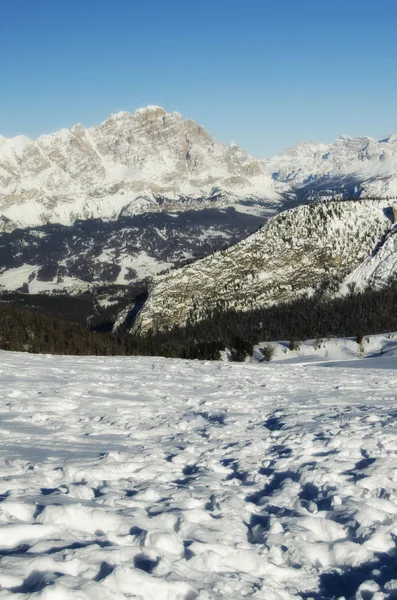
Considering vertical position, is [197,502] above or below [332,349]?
above

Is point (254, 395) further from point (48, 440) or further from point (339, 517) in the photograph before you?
point (339, 517)

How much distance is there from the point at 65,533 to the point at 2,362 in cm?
3690

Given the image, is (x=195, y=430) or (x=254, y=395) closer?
(x=195, y=430)

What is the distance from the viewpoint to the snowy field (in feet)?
27.3

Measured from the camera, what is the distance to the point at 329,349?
164500 millimetres

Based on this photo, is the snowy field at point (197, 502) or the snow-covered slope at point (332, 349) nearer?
the snowy field at point (197, 502)

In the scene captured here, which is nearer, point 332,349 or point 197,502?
point 197,502

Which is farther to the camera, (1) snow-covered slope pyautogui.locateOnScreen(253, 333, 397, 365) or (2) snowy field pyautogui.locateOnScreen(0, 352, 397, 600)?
(1) snow-covered slope pyautogui.locateOnScreen(253, 333, 397, 365)

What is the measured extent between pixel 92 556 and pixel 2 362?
125 feet

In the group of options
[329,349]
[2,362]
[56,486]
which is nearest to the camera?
[56,486]

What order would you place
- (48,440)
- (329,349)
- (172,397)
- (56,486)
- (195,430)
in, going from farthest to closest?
(329,349) → (172,397) → (195,430) → (48,440) → (56,486)

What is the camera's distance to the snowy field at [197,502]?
834cm

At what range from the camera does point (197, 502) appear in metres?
11.8

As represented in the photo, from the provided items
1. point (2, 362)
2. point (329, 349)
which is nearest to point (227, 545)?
point (2, 362)
